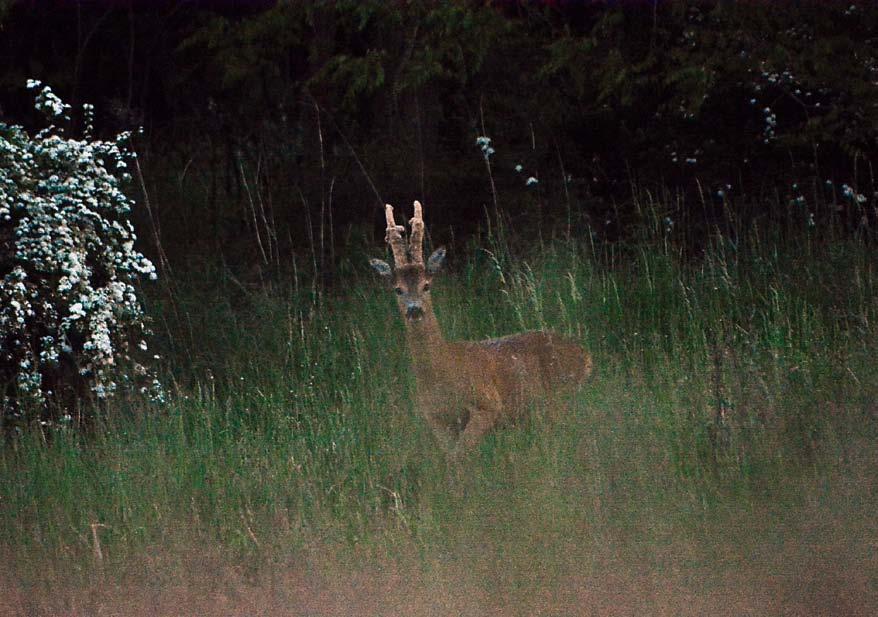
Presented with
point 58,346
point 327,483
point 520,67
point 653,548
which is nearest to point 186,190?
point 520,67

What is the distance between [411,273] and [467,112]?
285 inches

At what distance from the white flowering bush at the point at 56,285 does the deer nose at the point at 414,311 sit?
174 cm

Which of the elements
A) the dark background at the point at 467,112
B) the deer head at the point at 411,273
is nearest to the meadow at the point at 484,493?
the deer head at the point at 411,273

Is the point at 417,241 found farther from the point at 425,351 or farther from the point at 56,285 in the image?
the point at 56,285

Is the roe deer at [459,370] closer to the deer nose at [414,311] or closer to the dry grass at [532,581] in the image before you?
the deer nose at [414,311]

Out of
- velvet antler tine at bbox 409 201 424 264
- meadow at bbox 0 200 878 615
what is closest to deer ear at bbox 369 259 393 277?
velvet antler tine at bbox 409 201 424 264

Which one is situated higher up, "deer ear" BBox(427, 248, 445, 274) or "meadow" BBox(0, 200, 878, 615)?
"deer ear" BBox(427, 248, 445, 274)

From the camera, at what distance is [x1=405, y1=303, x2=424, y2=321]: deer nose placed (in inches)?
297

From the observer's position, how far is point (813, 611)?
4.73 metres

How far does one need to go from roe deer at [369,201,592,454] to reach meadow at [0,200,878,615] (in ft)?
0.61

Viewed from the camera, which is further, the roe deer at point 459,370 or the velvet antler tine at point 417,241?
the velvet antler tine at point 417,241

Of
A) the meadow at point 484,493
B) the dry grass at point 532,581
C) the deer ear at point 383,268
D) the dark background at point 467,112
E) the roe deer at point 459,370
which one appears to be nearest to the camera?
the dry grass at point 532,581

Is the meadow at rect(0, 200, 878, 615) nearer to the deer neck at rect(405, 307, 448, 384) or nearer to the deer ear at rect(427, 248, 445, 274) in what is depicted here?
the deer neck at rect(405, 307, 448, 384)

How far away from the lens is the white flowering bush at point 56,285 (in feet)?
26.0
